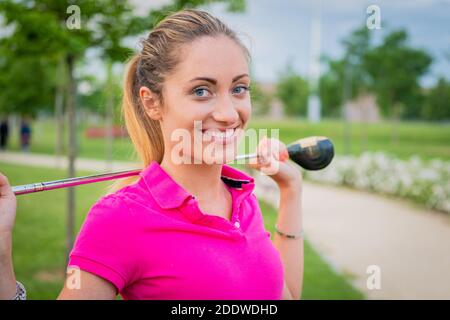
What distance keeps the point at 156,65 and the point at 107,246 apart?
1.67ft

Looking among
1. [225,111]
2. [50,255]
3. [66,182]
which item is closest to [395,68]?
[50,255]

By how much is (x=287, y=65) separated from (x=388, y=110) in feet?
42.5

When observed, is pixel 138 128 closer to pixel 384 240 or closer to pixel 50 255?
pixel 50 255

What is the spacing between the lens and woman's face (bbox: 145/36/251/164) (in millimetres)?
1321

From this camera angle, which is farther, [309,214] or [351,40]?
[351,40]

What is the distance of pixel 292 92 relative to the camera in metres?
38.0

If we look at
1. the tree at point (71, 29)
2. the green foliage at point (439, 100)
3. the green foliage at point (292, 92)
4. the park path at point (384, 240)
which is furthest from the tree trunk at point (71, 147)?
the green foliage at point (292, 92)

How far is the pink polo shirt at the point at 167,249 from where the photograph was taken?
1190mm

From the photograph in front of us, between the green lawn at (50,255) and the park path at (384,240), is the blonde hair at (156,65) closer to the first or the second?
the green lawn at (50,255)

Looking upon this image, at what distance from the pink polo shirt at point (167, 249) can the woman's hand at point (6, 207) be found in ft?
0.49

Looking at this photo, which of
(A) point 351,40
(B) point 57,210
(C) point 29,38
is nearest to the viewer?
(C) point 29,38

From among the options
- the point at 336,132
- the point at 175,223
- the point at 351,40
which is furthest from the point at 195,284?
the point at 336,132

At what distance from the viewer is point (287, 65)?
126 ft
